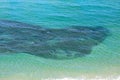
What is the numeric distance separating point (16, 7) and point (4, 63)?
7408 mm

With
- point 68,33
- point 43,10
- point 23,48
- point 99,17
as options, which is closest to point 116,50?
point 68,33

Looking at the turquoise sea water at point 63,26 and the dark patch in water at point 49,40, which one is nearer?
the turquoise sea water at point 63,26

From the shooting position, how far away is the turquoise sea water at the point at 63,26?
11.4 m

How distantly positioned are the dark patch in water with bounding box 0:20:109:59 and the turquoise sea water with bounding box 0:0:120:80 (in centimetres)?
40

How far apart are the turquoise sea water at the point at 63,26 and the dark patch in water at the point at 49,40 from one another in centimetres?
40

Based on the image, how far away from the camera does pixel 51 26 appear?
52.9 ft

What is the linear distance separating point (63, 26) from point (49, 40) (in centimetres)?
236

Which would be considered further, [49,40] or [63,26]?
[63,26]

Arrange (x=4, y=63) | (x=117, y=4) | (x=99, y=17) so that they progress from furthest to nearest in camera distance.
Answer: (x=117, y=4)
(x=99, y=17)
(x=4, y=63)

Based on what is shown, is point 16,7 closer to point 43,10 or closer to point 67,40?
point 43,10

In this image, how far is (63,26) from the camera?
53.2ft

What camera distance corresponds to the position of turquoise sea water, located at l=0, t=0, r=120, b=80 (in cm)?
1136

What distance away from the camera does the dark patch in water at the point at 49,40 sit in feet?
42.4

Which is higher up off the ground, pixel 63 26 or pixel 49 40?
pixel 49 40
